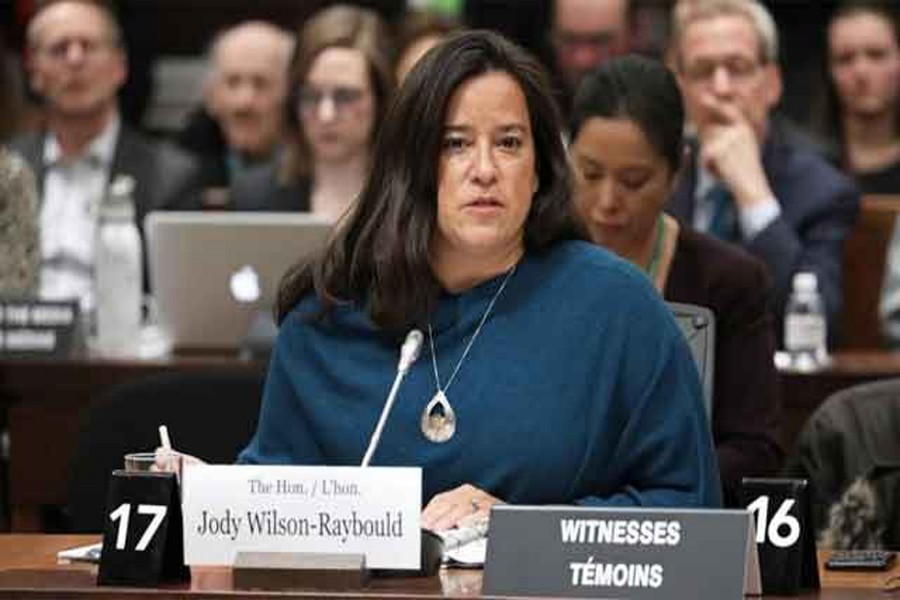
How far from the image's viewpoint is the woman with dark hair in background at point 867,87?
8.09 meters

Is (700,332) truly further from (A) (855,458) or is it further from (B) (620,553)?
(B) (620,553)

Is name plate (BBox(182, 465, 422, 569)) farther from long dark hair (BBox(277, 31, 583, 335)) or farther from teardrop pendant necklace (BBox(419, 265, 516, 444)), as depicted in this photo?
long dark hair (BBox(277, 31, 583, 335))

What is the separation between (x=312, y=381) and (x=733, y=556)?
1.11 meters

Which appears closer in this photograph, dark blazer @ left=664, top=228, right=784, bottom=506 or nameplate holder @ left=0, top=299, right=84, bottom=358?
dark blazer @ left=664, top=228, right=784, bottom=506

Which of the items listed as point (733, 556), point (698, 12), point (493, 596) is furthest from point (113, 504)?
point (698, 12)

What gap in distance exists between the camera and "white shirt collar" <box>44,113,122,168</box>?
7.52 metres

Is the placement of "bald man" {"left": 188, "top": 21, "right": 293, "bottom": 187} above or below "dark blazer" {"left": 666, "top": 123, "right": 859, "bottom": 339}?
above

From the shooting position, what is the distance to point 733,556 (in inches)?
118

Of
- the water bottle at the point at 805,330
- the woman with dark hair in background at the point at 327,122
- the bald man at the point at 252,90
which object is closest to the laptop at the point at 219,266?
the woman with dark hair in background at the point at 327,122

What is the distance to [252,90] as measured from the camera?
8.20m

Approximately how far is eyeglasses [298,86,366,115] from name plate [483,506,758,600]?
152 inches

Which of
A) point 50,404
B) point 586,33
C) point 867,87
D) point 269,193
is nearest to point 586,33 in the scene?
point 586,33

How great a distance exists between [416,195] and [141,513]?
0.86m

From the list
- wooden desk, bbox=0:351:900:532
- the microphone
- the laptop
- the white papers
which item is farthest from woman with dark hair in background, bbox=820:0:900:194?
the white papers
